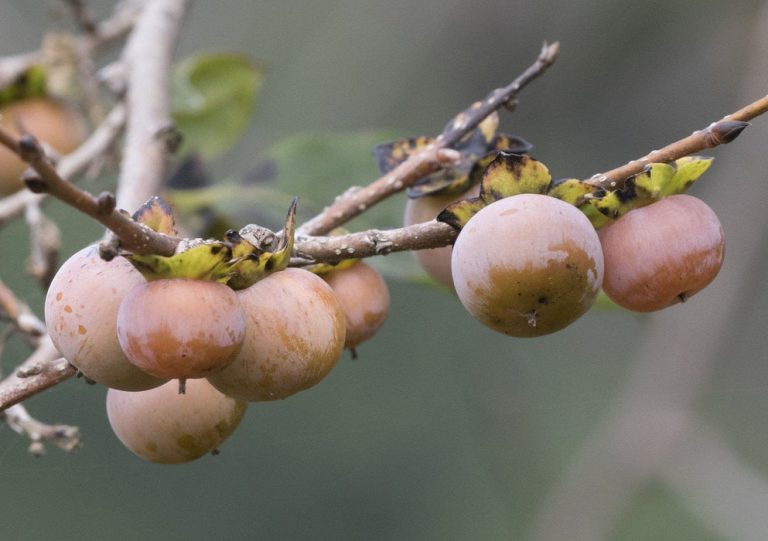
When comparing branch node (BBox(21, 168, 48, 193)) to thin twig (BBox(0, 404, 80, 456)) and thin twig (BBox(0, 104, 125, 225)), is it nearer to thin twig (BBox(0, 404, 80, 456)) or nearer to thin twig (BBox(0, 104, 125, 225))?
thin twig (BBox(0, 404, 80, 456))

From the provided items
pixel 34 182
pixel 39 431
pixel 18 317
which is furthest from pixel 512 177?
pixel 18 317

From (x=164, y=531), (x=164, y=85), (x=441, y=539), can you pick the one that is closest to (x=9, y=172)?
(x=164, y=85)

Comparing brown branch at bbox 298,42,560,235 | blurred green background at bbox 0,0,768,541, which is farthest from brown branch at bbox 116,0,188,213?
blurred green background at bbox 0,0,768,541

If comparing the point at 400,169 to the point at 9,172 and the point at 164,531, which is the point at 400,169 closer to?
the point at 9,172

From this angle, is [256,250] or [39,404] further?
[39,404]

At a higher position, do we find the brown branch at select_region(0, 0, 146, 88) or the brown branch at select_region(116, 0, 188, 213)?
the brown branch at select_region(0, 0, 146, 88)

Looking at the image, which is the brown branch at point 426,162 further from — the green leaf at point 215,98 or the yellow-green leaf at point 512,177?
the green leaf at point 215,98

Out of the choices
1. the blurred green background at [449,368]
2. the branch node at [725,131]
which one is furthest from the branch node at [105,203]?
the blurred green background at [449,368]
